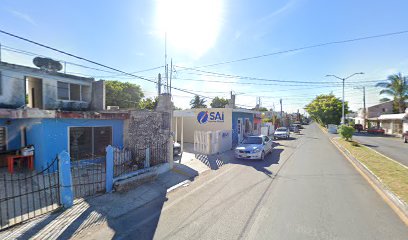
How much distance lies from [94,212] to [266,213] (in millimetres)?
4360

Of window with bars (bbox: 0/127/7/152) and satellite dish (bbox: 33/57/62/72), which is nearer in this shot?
window with bars (bbox: 0/127/7/152)

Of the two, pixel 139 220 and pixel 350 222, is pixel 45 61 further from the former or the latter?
pixel 350 222

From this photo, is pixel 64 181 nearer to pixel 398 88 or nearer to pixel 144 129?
pixel 144 129

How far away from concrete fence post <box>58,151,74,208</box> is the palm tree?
175ft

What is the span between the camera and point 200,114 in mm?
19188

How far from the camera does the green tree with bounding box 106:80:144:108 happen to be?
36.3 metres

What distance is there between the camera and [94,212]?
5559 millimetres

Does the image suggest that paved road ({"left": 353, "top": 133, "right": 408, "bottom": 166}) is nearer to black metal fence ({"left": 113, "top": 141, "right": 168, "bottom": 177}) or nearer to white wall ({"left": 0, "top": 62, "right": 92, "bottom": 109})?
black metal fence ({"left": 113, "top": 141, "right": 168, "bottom": 177})

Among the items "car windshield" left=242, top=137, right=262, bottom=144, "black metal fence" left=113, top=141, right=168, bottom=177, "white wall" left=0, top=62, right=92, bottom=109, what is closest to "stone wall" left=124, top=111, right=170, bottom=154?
"black metal fence" left=113, top=141, right=168, bottom=177

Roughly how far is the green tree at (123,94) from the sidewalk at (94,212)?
3094 cm

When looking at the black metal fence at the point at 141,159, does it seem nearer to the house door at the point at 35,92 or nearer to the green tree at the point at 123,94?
the house door at the point at 35,92

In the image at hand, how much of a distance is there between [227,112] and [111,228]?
1421 centimetres

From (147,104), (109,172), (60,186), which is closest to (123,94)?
(147,104)

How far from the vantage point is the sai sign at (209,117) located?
18.3m
